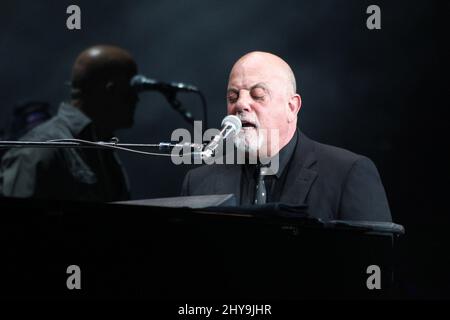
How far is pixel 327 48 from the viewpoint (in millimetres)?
4227

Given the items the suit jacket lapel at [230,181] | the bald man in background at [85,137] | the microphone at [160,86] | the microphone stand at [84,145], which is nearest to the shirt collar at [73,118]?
the bald man in background at [85,137]

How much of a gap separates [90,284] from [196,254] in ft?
0.91

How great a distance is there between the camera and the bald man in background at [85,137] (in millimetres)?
4223

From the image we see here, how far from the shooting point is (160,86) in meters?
4.27

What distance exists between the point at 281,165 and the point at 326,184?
21cm

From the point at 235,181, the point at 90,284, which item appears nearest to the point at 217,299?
the point at 90,284

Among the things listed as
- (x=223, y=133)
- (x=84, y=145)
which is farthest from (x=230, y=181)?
(x=84, y=145)

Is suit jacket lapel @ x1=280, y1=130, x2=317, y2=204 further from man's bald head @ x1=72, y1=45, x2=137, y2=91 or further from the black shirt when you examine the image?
man's bald head @ x1=72, y1=45, x2=137, y2=91

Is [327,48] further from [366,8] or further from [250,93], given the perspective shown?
[250,93]

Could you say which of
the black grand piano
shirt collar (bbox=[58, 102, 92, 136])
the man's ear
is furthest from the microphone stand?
shirt collar (bbox=[58, 102, 92, 136])

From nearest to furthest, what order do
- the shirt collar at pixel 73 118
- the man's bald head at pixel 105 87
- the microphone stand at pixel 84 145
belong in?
the microphone stand at pixel 84 145
the shirt collar at pixel 73 118
the man's bald head at pixel 105 87

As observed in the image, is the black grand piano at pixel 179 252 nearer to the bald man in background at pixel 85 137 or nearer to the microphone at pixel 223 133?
the microphone at pixel 223 133

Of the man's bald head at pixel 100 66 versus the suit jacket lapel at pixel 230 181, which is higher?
the man's bald head at pixel 100 66

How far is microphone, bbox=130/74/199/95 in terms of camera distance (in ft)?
13.9
